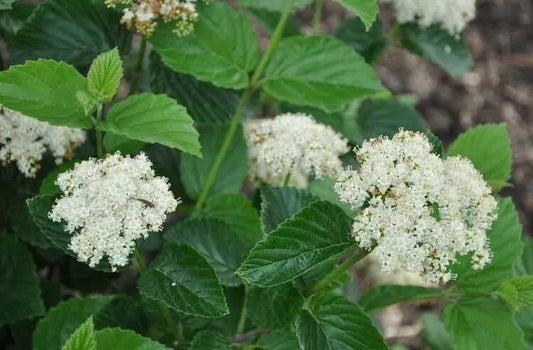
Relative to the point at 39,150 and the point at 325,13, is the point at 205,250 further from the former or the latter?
the point at 325,13

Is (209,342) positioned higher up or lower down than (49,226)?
lower down

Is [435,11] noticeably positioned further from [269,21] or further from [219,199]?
[219,199]

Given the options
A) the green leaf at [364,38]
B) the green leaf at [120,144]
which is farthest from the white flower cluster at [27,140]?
the green leaf at [364,38]

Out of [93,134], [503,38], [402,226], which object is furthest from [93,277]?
[503,38]

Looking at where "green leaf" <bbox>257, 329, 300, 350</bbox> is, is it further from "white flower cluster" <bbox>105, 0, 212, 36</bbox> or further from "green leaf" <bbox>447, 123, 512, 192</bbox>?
"white flower cluster" <bbox>105, 0, 212, 36</bbox>

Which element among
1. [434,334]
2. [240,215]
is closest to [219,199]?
[240,215]

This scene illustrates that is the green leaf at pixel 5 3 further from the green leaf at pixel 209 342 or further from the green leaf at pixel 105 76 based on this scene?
the green leaf at pixel 209 342
